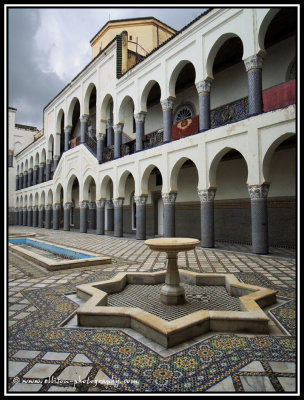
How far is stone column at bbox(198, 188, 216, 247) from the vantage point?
972 cm

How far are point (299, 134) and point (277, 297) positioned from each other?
306cm

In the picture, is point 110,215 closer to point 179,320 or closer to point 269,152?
point 269,152

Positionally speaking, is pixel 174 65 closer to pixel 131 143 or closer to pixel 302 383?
pixel 131 143

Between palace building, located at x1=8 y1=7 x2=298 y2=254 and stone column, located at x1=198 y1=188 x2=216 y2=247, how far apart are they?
4cm

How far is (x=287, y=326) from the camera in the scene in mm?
3088

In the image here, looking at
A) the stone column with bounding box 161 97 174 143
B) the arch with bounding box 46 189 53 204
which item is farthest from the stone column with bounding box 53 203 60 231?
the stone column with bounding box 161 97 174 143

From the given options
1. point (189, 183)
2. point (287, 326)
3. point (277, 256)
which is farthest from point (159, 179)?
point (287, 326)

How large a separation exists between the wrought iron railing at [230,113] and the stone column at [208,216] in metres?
2.51

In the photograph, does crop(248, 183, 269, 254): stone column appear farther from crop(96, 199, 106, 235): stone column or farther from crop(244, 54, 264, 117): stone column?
crop(96, 199, 106, 235): stone column

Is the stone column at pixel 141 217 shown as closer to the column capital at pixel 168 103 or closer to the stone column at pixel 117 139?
the stone column at pixel 117 139

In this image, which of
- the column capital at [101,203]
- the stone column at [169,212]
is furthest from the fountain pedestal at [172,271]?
the column capital at [101,203]

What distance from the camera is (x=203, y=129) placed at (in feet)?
32.6

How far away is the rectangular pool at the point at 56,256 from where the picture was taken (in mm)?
6397

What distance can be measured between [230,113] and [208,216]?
3.76 meters
